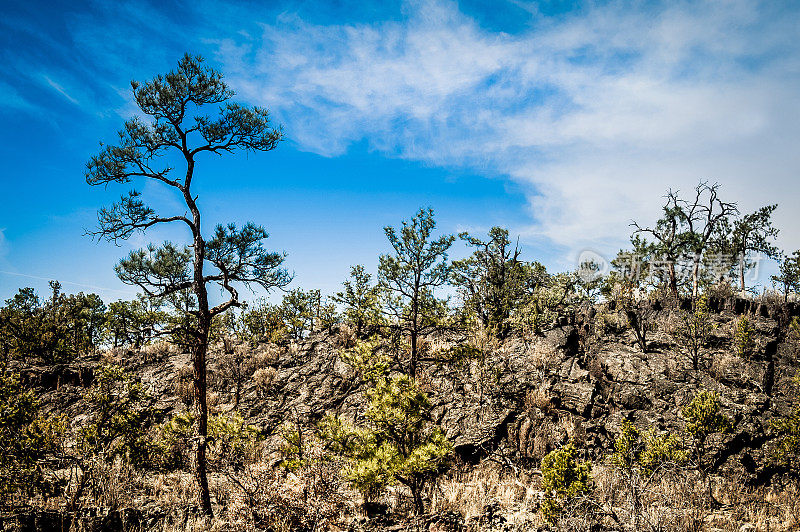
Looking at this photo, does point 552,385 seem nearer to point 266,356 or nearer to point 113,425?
point 266,356

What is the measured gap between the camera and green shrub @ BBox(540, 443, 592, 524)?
613 centimetres

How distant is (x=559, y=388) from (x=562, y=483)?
6.47 meters

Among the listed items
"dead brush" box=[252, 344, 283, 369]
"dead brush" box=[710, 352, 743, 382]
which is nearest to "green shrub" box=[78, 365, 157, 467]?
"dead brush" box=[252, 344, 283, 369]

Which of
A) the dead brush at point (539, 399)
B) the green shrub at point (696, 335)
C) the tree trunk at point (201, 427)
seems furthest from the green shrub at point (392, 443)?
the green shrub at point (696, 335)

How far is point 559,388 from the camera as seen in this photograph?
12.3m

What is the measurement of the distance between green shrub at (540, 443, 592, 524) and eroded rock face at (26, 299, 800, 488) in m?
4.37

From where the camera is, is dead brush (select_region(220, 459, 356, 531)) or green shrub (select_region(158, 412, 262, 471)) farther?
green shrub (select_region(158, 412, 262, 471))

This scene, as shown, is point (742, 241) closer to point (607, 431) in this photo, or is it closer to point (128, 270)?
point (607, 431)

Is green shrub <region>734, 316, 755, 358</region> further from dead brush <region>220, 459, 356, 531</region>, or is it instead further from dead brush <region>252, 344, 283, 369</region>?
dead brush <region>252, 344, 283, 369</region>

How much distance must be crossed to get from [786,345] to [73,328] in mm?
35207

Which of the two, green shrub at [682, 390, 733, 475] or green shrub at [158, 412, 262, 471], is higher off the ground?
green shrub at [682, 390, 733, 475]

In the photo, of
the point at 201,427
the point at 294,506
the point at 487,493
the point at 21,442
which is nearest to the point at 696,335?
the point at 487,493

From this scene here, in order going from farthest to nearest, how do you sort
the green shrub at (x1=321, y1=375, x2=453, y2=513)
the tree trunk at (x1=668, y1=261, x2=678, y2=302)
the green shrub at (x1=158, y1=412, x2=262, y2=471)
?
the tree trunk at (x1=668, y1=261, x2=678, y2=302), the green shrub at (x1=158, y1=412, x2=262, y2=471), the green shrub at (x1=321, y1=375, x2=453, y2=513)

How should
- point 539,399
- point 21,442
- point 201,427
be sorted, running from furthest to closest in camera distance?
point 539,399 < point 201,427 < point 21,442
